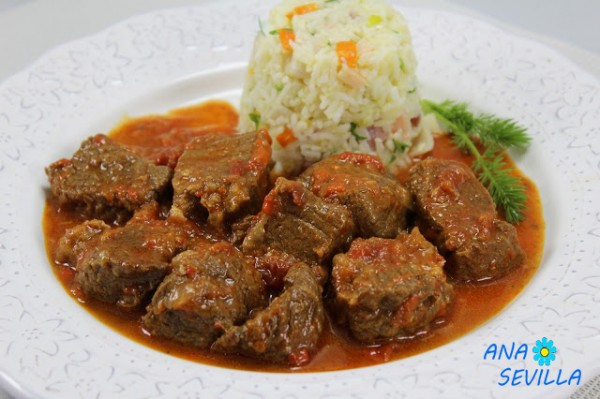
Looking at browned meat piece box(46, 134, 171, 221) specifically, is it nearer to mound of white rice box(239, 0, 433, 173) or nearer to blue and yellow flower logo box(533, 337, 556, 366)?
mound of white rice box(239, 0, 433, 173)

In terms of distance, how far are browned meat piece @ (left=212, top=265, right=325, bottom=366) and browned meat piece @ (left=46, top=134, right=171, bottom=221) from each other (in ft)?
5.52

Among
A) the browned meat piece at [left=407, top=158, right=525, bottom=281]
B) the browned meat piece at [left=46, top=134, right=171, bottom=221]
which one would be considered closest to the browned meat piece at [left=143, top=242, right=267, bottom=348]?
the browned meat piece at [left=46, top=134, right=171, bottom=221]

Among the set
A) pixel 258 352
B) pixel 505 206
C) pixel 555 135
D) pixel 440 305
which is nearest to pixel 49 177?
pixel 258 352

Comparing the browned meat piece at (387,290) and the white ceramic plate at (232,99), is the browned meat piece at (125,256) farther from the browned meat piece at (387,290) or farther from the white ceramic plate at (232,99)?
the browned meat piece at (387,290)

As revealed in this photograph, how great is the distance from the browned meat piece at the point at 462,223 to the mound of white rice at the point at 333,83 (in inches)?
36.5

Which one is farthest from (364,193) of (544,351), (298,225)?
(544,351)

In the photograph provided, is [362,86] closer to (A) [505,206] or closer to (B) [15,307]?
(A) [505,206]

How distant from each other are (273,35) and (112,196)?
2107mm

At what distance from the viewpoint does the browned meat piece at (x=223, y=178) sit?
5555mm

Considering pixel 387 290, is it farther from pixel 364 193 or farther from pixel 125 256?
pixel 125 256

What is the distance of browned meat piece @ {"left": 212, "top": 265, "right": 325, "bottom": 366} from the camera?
4574 millimetres

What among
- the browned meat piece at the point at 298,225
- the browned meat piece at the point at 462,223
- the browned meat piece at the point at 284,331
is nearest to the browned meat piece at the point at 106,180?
the browned meat piece at the point at 298,225

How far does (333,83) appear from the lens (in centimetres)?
638

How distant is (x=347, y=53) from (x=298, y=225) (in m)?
1.88
